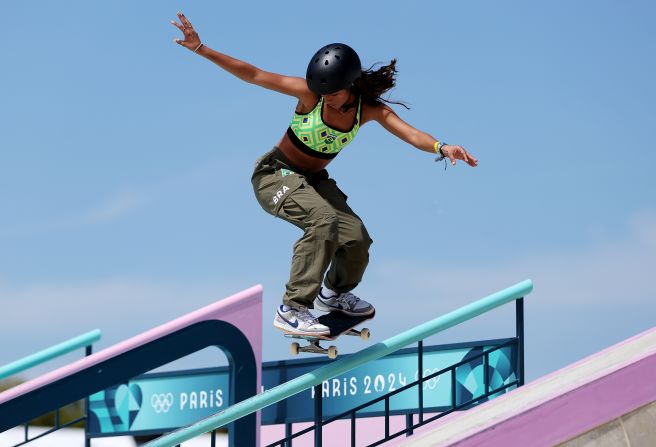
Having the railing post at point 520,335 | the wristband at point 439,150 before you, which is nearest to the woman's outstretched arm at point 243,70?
the wristband at point 439,150

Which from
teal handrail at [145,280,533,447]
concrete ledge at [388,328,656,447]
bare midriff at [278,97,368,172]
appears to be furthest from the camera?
bare midriff at [278,97,368,172]

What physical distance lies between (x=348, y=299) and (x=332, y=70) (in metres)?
1.44

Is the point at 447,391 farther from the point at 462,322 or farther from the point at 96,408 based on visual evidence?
the point at 96,408

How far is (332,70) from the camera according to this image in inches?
227

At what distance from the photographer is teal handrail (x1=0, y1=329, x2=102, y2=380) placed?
8.80 meters

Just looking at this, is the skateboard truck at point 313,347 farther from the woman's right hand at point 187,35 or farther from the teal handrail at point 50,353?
the teal handrail at point 50,353

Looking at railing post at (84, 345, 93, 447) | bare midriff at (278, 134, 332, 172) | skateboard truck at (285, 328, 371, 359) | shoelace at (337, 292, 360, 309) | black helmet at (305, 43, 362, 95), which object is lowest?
skateboard truck at (285, 328, 371, 359)

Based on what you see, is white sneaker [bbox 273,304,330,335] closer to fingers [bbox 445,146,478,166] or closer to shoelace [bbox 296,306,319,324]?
shoelace [bbox 296,306,319,324]

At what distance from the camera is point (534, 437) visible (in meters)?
4.91

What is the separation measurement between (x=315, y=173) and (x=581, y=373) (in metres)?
1.99

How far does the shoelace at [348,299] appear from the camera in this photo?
6152 mm

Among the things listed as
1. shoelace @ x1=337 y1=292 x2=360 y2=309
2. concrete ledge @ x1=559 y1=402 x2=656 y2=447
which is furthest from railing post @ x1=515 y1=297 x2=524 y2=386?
concrete ledge @ x1=559 y1=402 x2=656 y2=447

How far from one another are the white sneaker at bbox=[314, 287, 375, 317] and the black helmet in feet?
4.20

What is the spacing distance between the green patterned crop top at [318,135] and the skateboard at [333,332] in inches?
39.5
